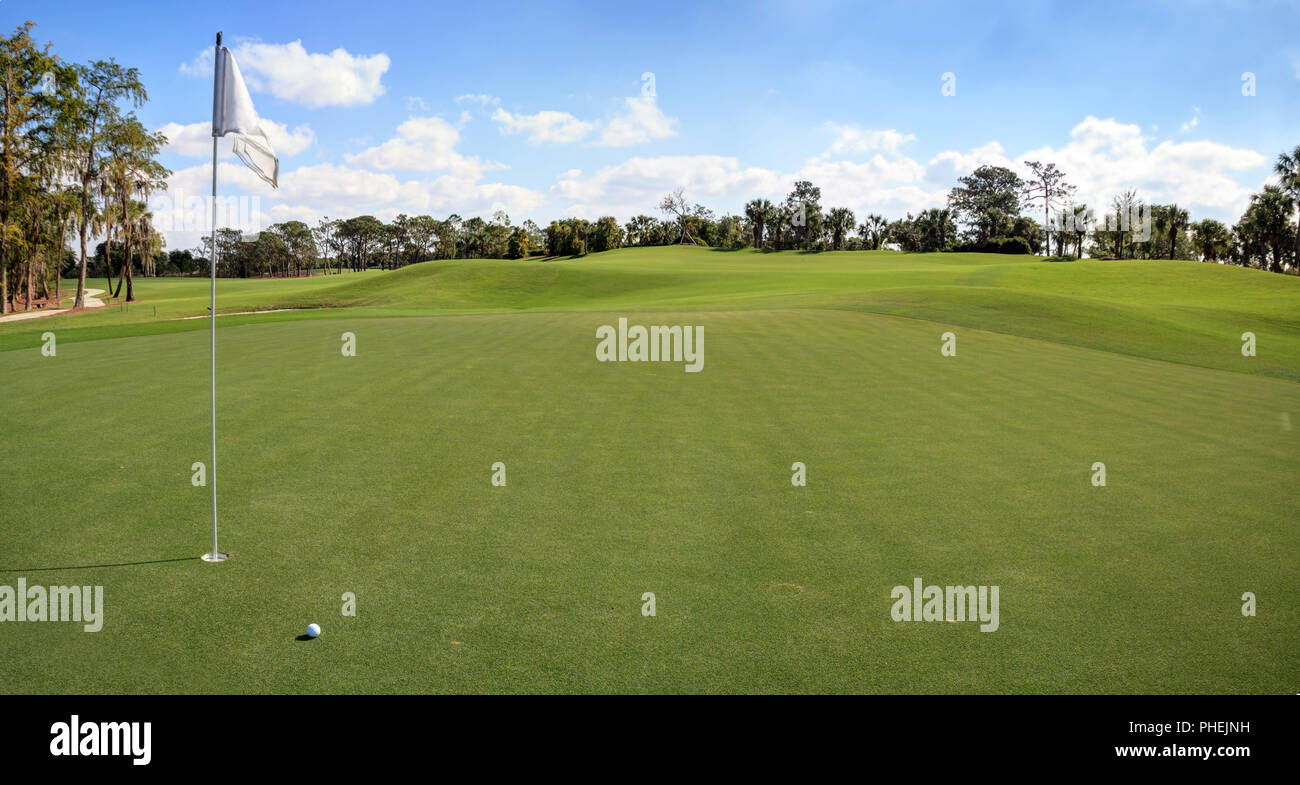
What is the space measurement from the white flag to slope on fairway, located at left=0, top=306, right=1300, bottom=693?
3819 mm

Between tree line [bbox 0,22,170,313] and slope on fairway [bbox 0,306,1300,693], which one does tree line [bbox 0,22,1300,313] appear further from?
slope on fairway [bbox 0,306,1300,693]

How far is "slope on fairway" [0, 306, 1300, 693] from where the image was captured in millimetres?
5293

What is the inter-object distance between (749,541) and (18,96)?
60.4m

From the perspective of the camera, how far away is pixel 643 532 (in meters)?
7.71

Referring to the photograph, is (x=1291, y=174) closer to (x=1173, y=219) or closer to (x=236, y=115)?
(x=1173, y=219)

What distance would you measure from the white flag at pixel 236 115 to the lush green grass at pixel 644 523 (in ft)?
12.5

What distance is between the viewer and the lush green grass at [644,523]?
5.32m

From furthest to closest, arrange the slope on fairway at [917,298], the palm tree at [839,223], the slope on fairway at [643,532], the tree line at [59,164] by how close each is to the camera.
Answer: the palm tree at [839,223] → the tree line at [59,164] → the slope on fairway at [917,298] → the slope on fairway at [643,532]

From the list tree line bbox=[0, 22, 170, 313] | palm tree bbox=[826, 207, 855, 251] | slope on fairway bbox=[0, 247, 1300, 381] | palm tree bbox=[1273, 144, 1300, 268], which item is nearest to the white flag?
slope on fairway bbox=[0, 247, 1300, 381]

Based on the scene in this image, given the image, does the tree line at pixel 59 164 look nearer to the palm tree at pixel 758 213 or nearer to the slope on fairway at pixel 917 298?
the slope on fairway at pixel 917 298

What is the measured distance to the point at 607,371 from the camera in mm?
17641

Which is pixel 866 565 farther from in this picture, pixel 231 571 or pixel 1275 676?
pixel 231 571

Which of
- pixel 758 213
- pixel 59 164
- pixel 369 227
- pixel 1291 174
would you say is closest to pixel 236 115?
pixel 59 164

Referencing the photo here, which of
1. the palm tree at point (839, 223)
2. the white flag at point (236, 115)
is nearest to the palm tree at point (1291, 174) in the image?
the palm tree at point (839, 223)
